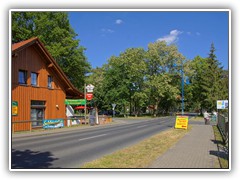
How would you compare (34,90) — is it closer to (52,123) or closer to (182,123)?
(52,123)

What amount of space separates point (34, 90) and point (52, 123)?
11.0ft

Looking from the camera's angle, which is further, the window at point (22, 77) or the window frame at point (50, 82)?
the window frame at point (50, 82)

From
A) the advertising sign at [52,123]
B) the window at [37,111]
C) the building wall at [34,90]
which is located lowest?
the advertising sign at [52,123]

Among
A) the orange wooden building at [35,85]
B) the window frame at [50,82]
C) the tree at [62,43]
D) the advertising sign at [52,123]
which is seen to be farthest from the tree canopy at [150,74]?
the advertising sign at [52,123]

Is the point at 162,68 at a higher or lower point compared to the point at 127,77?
higher

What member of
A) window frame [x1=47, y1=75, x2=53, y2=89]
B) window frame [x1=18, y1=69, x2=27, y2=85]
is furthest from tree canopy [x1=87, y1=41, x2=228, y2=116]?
window frame [x1=18, y1=69, x2=27, y2=85]

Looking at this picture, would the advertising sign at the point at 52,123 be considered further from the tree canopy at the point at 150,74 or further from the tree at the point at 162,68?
the tree at the point at 162,68

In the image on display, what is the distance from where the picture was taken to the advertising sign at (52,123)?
2550 cm

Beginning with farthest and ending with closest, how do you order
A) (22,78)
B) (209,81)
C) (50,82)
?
(209,81) < (50,82) < (22,78)

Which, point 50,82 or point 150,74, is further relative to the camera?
point 150,74

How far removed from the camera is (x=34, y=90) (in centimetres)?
2631

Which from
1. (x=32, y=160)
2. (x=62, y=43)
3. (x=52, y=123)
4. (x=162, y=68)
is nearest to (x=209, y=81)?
(x=162, y=68)

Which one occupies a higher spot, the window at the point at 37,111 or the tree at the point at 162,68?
the tree at the point at 162,68
